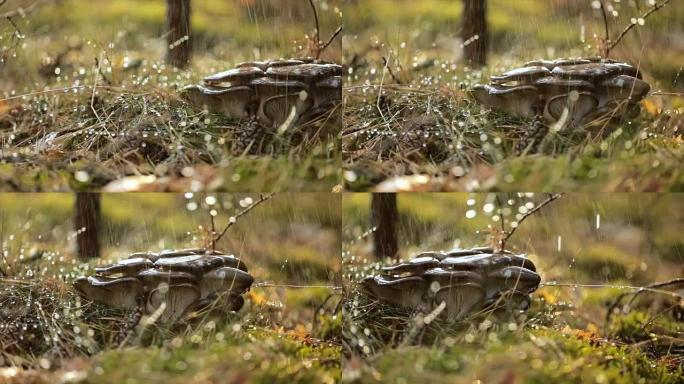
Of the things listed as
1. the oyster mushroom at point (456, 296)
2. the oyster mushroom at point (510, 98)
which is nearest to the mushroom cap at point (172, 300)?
the oyster mushroom at point (456, 296)

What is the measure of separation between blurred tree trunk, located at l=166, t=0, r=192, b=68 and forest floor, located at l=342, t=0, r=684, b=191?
0.48 metres

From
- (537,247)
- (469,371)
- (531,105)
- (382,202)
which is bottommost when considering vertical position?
(469,371)

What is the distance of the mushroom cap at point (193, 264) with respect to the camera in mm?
2236

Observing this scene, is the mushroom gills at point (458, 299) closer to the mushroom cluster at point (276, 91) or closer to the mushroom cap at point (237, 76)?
the mushroom cluster at point (276, 91)

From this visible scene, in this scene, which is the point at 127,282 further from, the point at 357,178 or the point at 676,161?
the point at 676,161

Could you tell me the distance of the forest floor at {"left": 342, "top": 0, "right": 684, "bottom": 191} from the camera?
2.17 meters

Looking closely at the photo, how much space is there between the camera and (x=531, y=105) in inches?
87.4

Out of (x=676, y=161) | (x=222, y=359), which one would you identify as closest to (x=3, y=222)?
(x=222, y=359)

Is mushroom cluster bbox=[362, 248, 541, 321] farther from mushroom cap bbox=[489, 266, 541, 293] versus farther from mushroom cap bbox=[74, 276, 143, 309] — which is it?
mushroom cap bbox=[74, 276, 143, 309]

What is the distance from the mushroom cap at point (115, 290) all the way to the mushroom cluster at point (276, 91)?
571mm

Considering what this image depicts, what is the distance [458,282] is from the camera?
7.31 feet

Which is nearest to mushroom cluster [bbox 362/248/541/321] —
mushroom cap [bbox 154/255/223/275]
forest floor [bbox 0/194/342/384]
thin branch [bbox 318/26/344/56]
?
forest floor [bbox 0/194/342/384]

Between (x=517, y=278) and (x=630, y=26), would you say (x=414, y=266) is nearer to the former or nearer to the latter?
(x=517, y=278)

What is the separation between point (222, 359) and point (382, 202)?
0.66 m
